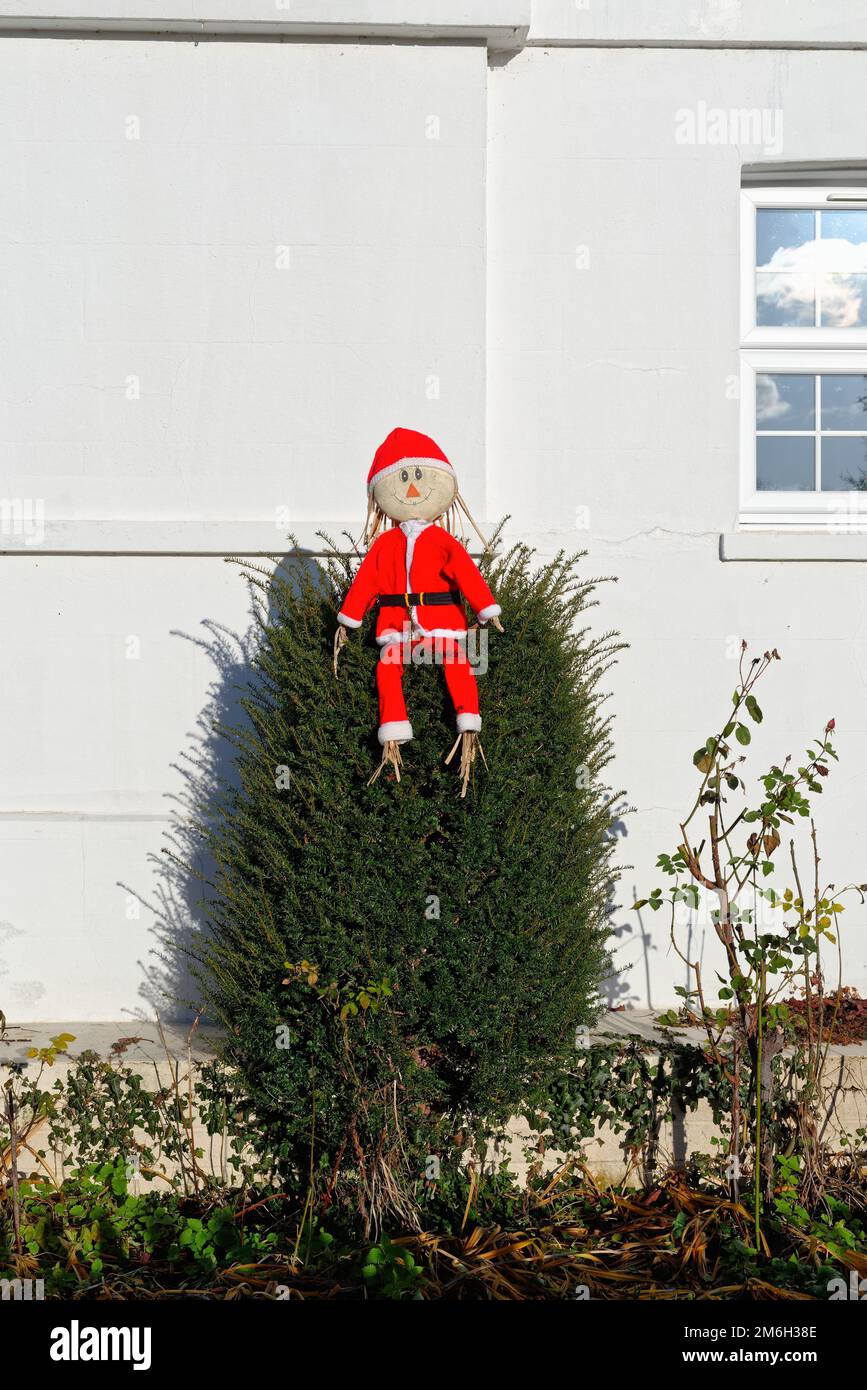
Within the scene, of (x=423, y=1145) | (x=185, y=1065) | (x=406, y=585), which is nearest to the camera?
(x=423, y=1145)

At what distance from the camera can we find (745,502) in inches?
211

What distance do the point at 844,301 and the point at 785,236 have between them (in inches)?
16.2

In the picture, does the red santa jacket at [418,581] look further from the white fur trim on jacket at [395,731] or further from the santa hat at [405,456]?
the white fur trim on jacket at [395,731]

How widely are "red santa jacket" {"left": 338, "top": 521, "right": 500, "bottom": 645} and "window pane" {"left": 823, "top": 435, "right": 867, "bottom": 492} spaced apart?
2.45 metres

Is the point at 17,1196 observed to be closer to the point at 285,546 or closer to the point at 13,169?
the point at 285,546

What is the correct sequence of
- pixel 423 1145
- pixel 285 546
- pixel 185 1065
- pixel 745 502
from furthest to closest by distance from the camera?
pixel 745 502, pixel 285 546, pixel 185 1065, pixel 423 1145

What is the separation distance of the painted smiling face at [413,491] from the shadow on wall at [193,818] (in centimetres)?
112

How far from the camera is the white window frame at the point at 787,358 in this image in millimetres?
5359

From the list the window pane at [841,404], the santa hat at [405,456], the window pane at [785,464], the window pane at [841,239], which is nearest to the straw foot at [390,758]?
the santa hat at [405,456]

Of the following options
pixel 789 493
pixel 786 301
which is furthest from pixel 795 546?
pixel 786 301

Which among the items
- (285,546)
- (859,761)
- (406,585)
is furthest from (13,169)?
(859,761)

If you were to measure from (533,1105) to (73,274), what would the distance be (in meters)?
3.84

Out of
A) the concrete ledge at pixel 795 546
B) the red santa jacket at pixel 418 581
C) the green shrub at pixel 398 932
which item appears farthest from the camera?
the concrete ledge at pixel 795 546

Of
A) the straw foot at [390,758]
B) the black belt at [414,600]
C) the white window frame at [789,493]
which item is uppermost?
the white window frame at [789,493]
